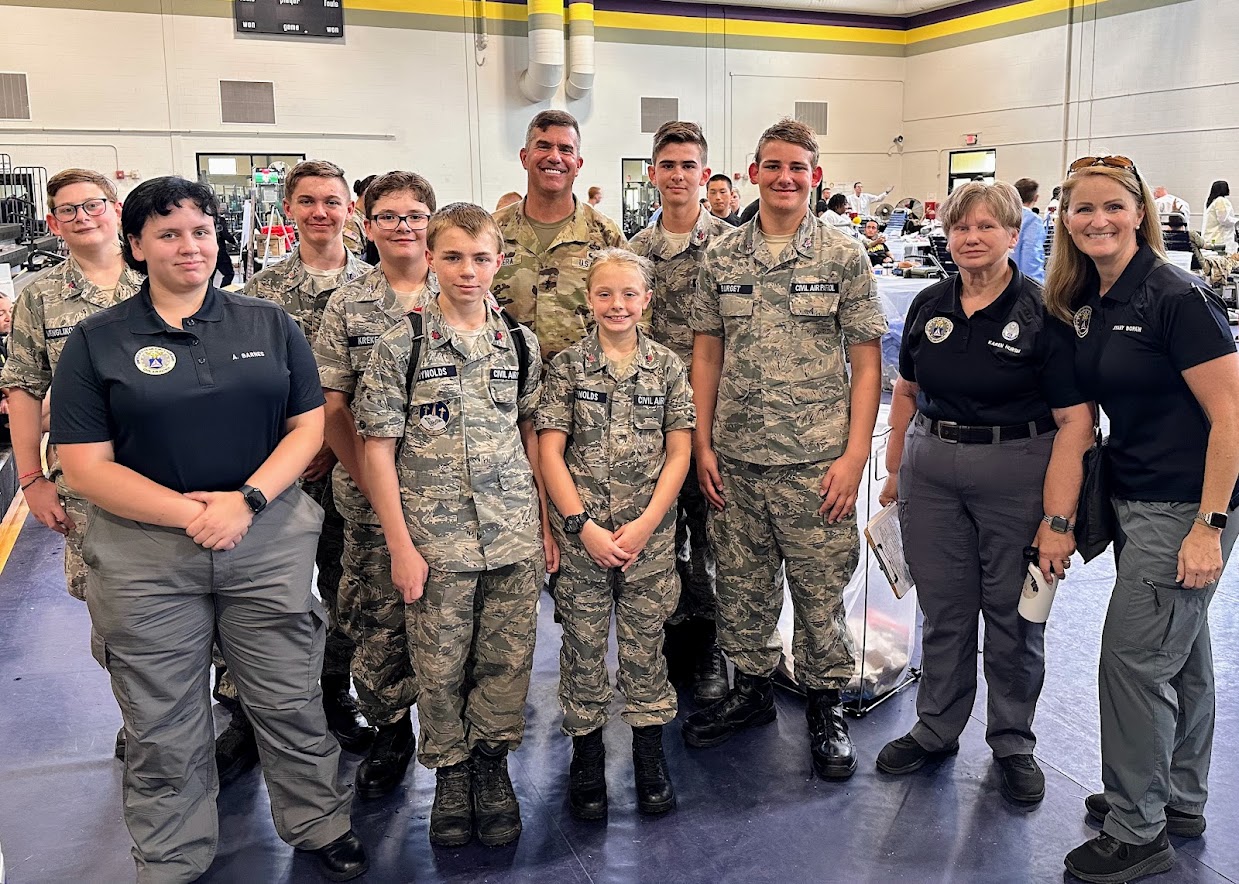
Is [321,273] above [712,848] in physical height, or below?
above

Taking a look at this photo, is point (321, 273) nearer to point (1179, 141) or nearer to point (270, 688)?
→ point (270, 688)

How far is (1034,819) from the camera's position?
2629 mm

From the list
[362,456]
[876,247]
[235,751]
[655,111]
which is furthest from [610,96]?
[235,751]

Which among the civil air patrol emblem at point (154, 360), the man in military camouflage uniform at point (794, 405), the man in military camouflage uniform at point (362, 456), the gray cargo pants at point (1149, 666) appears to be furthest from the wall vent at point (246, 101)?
the gray cargo pants at point (1149, 666)

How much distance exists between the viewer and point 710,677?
134 inches

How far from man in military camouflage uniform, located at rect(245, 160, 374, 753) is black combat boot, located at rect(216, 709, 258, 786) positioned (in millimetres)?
248

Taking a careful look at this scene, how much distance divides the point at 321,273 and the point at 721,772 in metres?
1.94

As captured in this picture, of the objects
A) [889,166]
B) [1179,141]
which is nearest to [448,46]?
[889,166]

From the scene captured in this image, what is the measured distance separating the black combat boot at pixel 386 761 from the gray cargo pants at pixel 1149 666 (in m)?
1.91

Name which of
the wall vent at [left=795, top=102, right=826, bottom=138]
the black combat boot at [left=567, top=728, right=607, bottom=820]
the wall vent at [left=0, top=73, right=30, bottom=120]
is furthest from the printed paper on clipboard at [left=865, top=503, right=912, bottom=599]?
the wall vent at [left=795, top=102, right=826, bottom=138]

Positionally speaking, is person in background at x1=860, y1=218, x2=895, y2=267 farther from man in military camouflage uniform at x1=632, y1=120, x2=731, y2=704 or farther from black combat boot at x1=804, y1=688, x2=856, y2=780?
black combat boot at x1=804, y1=688, x2=856, y2=780

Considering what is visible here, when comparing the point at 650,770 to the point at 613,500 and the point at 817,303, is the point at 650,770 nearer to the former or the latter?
the point at 613,500

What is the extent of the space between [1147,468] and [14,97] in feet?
50.3

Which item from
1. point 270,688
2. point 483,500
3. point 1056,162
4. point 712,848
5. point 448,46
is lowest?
point 712,848
